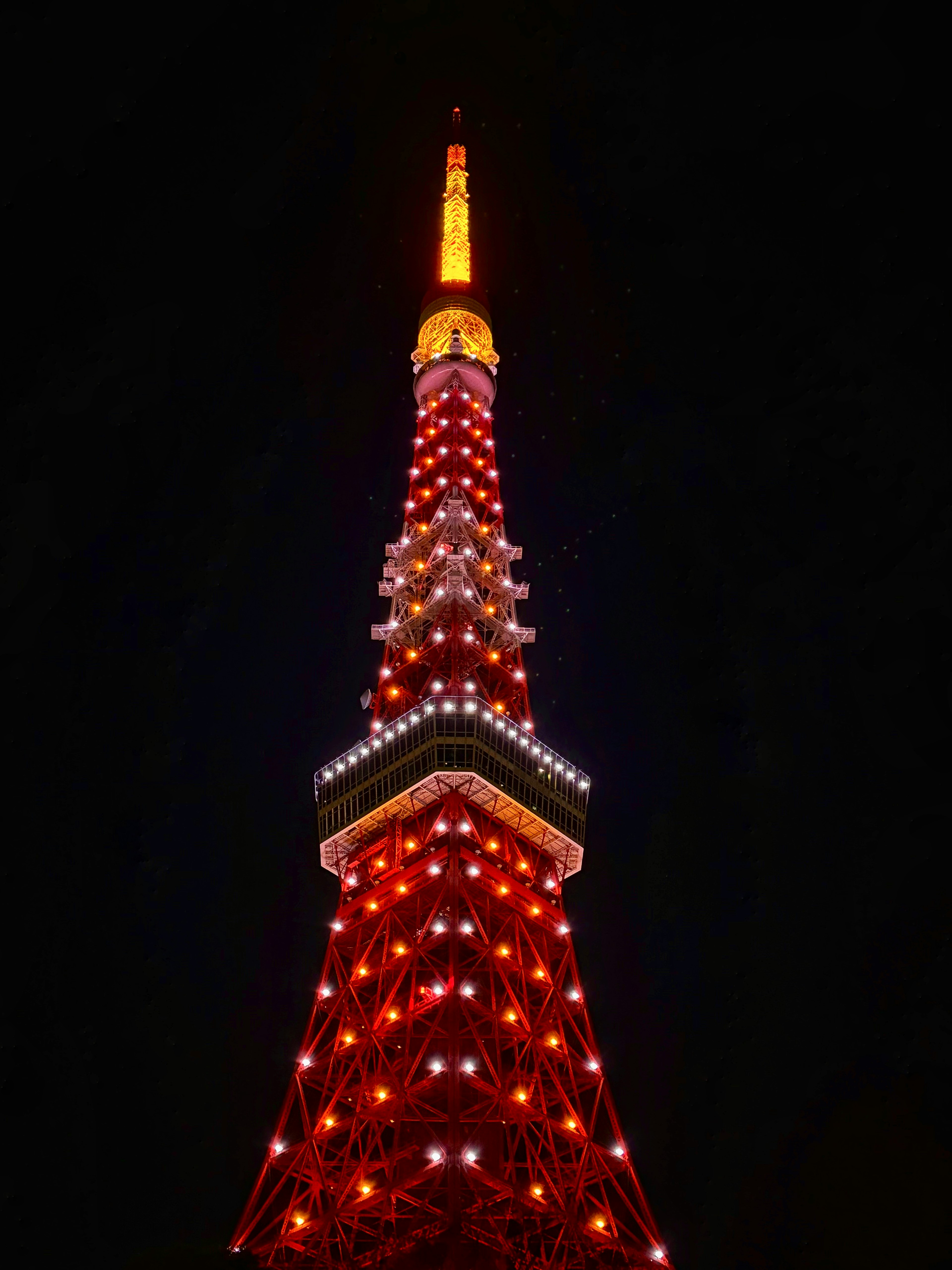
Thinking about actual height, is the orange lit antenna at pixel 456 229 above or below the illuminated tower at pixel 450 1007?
above

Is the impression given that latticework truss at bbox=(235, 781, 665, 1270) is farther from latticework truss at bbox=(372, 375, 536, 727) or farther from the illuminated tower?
latticework truss at bbox=(372, 375, 536, 727)

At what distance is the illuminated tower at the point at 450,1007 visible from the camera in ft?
104

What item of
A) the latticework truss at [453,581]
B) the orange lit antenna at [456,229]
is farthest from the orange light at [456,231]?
the latticework truss at [453,581]

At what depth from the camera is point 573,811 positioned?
44844 mm

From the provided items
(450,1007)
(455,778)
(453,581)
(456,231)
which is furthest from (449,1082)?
(456,231)

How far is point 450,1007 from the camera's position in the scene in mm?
34969

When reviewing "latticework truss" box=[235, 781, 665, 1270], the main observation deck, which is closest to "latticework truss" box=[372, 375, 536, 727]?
the main observation deck

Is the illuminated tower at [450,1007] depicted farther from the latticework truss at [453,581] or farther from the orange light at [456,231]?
the orange light at [456,231]

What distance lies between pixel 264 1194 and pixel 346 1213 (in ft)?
21.0

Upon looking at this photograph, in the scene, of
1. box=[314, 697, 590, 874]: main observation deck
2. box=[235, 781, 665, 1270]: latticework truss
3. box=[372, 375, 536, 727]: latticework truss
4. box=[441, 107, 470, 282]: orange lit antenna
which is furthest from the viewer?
box=[441, 107, 470, 282]: orange lit antenna

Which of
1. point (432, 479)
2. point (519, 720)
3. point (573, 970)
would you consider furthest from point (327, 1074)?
point (432, 479)

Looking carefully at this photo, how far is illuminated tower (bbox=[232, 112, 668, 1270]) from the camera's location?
31.6 meters

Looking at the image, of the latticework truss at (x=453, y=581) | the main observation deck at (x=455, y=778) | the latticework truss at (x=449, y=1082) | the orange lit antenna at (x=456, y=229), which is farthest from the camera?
the orange lit antenna at (x=456, y=229)

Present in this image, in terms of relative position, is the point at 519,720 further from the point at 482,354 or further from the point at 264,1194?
the point at 482,354
